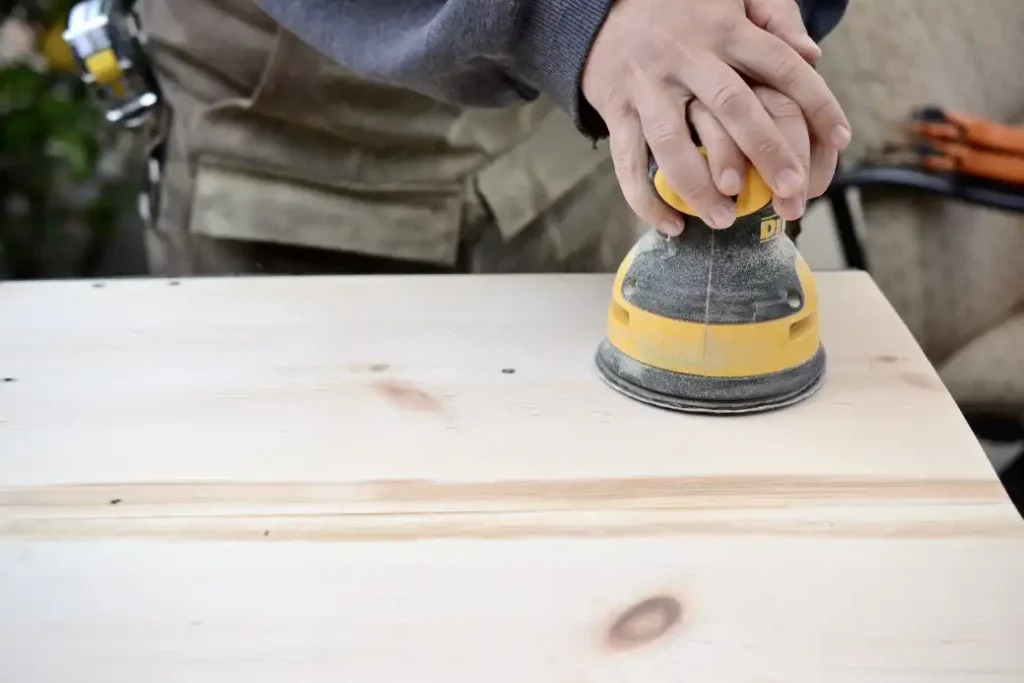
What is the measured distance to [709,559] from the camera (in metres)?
0.38

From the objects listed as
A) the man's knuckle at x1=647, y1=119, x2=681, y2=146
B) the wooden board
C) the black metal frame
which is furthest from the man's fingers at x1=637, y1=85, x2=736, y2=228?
the black metal frame

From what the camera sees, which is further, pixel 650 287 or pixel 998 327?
pixel 998 327

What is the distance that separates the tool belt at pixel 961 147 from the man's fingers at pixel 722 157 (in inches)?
17.5

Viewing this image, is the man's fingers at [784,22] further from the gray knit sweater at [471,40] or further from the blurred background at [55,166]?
the blurred background at [55,166]

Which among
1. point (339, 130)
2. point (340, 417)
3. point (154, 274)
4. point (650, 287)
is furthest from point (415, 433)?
point (154, 274)

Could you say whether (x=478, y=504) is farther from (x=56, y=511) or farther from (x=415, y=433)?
(x=56, y=511)

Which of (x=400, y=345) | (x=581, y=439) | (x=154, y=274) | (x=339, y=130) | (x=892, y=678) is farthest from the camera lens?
(x=154, y=274)

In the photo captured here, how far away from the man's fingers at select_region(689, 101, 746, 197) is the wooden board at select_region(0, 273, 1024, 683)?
0.43ft

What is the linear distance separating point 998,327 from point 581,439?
0.55 m

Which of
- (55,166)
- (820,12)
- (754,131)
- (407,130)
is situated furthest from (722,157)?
(55,166)

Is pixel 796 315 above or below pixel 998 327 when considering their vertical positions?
above

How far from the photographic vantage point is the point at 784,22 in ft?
1.54

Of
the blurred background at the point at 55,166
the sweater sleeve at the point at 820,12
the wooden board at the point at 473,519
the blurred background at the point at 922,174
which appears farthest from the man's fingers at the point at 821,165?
the blurred background at the point at 55,166

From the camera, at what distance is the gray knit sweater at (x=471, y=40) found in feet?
1.66
